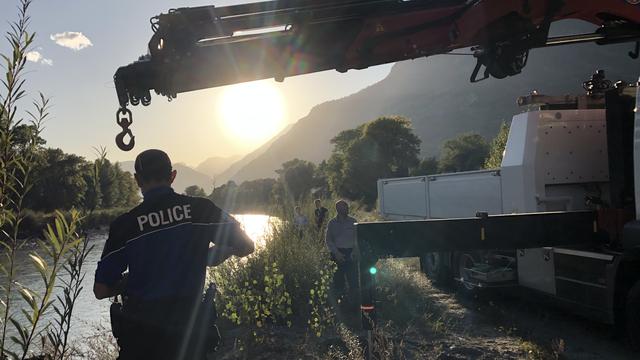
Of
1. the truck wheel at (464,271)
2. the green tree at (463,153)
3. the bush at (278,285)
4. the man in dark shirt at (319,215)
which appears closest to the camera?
the bush at (278,285)

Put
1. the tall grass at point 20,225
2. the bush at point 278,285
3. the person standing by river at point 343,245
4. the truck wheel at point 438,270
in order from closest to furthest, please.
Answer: the tall grass at point 20,225, the bush at point 278,285, the person standing by river at point 343,245, the truck wheel at point 438,270

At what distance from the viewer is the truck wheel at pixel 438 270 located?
9734mm

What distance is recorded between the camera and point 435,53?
5.19 meters

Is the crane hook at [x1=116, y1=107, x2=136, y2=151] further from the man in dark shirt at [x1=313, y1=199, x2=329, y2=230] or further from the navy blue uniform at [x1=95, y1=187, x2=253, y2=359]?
the man in dark shirt at [x1=313, y1=199, x2=329, y2=230]

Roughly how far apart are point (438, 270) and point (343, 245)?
2.83 meters

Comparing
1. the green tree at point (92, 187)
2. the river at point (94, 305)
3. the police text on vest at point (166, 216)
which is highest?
the green tree at point (92, 187)

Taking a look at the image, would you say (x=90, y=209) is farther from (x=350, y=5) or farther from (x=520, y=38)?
(x=520, y=38)

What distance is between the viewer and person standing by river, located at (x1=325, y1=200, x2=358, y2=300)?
8.03 meters

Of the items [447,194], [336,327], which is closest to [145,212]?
[336,327]

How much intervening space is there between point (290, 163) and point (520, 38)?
90388 mm

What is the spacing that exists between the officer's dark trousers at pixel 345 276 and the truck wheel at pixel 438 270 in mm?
2318

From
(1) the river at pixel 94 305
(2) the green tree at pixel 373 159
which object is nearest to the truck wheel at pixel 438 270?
(1) the river at pixel 94 305

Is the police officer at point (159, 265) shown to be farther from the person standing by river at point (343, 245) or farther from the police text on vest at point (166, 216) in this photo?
the person standing by river at point (343, 245)

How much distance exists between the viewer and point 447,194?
955 cm
